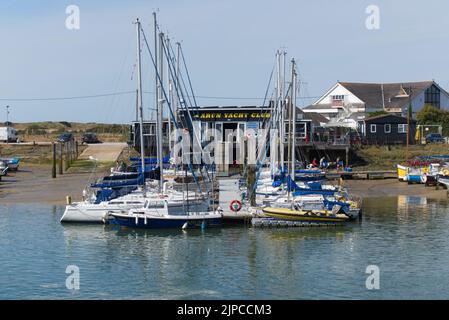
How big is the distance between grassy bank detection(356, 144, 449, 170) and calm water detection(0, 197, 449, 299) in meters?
26.8

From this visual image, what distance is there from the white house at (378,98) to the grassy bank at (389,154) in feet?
54.2

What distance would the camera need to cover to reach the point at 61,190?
5850 centimetres

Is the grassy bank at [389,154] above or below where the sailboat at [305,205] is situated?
above

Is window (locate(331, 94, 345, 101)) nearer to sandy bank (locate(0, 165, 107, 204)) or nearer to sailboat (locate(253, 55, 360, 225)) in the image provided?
sandy bank (locate(0, 165, 107, 204))

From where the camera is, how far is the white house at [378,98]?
98125 mm

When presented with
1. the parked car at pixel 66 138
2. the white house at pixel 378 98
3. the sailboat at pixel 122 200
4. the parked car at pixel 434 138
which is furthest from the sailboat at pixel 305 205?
the white house at pixel 378 98

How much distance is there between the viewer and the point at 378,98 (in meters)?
101

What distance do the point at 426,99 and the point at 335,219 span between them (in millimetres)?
64832

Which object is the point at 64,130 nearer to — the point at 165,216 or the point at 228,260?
the point at 165,216

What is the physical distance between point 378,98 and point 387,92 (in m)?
2.18

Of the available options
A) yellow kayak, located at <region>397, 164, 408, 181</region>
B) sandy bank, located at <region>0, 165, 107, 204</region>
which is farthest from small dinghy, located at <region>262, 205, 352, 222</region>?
yellow kayak, located at <region>397, 164, 408, 181</region>

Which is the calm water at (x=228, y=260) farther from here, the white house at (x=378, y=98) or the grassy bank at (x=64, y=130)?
the grassy bank at (x=64, y=130)

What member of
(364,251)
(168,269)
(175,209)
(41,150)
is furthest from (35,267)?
(41,150)

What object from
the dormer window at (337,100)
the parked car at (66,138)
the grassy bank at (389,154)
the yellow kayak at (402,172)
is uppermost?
the dormer window at (337,100)
